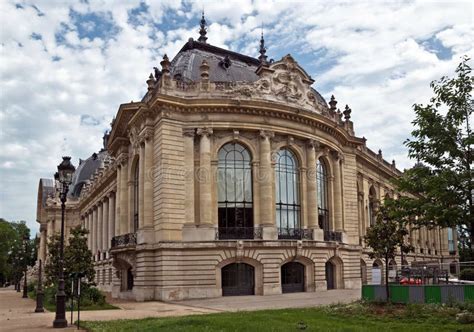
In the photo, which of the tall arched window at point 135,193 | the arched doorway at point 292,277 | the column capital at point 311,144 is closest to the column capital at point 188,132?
the tall arched window at point 135,193

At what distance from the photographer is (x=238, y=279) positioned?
3738 cm

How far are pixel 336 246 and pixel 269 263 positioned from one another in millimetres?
7495

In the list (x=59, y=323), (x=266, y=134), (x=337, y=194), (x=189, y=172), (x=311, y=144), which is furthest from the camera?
(x=337, y=194)

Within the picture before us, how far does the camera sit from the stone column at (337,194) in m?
44.9

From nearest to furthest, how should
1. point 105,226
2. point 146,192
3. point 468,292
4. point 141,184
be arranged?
point 468,292 → point 146,192 → point 141,184 → point 105,226

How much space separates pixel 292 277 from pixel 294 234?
314cm

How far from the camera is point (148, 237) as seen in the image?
122ft

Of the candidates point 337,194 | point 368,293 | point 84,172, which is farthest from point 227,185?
point 84,172

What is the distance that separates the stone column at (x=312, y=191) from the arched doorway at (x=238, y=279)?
21.3ft

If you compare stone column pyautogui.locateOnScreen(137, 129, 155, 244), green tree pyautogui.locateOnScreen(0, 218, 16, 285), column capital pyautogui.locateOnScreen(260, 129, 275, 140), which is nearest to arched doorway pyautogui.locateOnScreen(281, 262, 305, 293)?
column capital pyautogui.locateOnScreen(260, 129, 275, 140)

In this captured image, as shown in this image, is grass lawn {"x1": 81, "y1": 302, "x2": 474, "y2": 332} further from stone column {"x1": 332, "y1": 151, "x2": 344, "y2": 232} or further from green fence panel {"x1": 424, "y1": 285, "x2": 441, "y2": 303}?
stone column {"x1": 332, "y1": 151, "x2": 344, "y2": 232}

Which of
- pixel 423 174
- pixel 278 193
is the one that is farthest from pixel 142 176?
pixel 423 174

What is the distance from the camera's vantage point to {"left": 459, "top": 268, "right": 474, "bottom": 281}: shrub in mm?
23161

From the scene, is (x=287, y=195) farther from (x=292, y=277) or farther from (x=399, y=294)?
(x=399, y=294)
